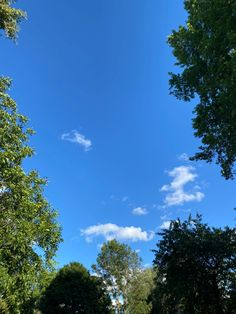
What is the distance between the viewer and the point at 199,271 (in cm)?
3497

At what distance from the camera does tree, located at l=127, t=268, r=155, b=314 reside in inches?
2692

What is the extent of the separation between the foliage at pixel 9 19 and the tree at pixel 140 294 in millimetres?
59723

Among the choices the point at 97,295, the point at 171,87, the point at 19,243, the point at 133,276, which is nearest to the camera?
the point at 19,243

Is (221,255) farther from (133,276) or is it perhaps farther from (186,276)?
(133,276)

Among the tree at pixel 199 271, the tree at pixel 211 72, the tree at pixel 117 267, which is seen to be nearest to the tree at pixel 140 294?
the tree at pixel 117 267

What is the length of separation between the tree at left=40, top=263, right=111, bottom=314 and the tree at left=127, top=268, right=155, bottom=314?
549 centimetres

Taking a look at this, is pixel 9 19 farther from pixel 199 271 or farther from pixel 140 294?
pixel 140 294

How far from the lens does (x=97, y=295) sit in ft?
210

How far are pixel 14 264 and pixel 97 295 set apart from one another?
51546 millimetres

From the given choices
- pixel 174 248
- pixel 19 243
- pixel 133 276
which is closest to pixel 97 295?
pixel 133 276

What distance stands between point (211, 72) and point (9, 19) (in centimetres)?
1015

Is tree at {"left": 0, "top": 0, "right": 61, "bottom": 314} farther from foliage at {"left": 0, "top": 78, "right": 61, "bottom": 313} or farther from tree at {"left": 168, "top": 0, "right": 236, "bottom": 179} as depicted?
tree at {"left": 168, "top": 0, "right": 236, "bottom": 179}

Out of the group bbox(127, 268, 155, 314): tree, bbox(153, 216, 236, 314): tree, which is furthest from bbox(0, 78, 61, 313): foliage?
bbox(127, 268, 155, 314): tree

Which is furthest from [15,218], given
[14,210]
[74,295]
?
[74,295]
